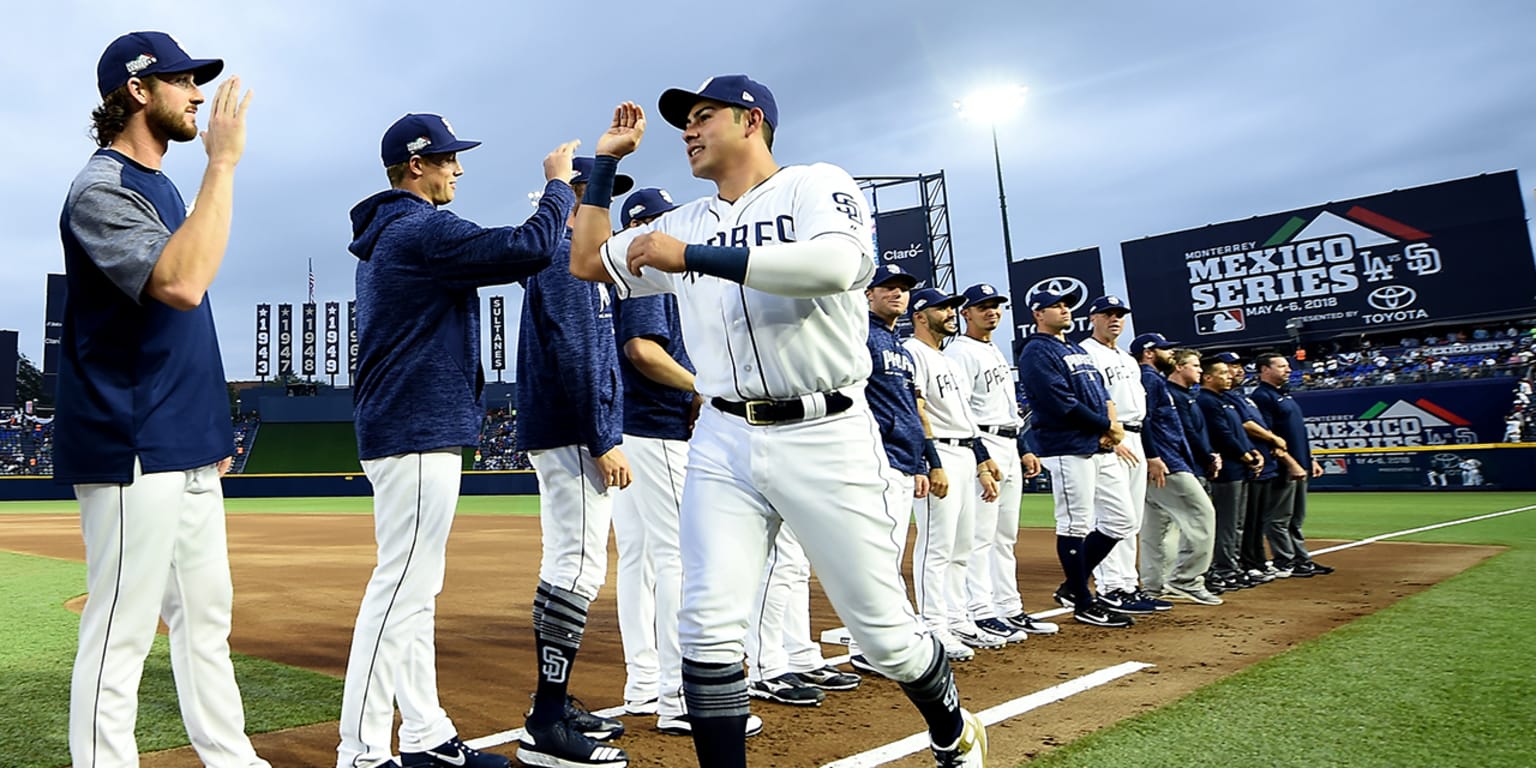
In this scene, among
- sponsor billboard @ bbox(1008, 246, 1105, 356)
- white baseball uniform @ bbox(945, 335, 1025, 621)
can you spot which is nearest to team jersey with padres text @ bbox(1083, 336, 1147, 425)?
white baseball uniform @ bbox(945, 335, 1025, 621)

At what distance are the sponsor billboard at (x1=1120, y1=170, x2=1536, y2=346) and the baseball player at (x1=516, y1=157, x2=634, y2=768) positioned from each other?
28.5 m

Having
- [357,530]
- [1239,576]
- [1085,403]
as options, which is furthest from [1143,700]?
[357,530]

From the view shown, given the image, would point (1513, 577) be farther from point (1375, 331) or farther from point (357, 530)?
point (1375, 331)

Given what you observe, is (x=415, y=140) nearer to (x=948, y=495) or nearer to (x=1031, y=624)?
(x=948, y=495)

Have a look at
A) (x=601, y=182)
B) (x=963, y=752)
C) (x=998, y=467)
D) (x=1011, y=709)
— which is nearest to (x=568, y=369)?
(x=601, y=182)

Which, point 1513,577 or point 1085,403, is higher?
point 1085,403

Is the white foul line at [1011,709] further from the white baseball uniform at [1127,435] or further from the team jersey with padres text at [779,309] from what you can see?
the white baseball uniform at [1127,435]

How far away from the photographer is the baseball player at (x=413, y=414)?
104 inches

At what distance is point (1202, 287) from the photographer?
28156mm

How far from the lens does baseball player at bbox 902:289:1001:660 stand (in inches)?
191

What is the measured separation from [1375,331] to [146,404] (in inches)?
1207

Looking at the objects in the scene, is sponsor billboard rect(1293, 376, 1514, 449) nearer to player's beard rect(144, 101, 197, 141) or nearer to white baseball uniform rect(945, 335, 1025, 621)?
white baseball uniform rect(945, 335, 1025, 621)

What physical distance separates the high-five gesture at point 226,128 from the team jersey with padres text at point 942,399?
385 centimetres

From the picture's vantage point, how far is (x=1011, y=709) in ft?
11.3
